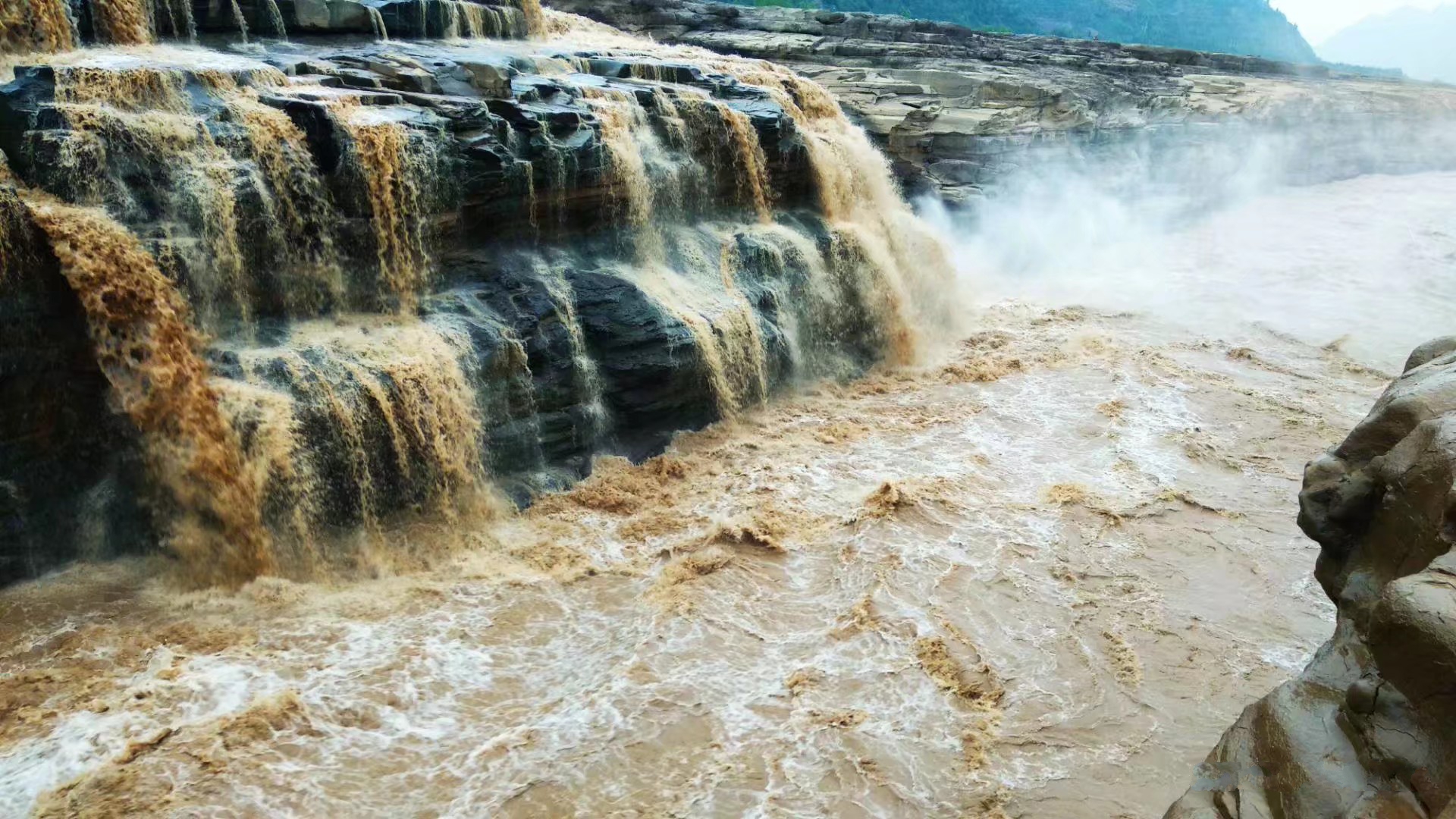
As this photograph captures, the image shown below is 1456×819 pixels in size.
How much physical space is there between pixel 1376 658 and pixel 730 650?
149 inches

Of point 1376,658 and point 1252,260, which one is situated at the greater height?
point 1376,658

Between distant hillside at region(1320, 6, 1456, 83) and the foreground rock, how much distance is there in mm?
88710

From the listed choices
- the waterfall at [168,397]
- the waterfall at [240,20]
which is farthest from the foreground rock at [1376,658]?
the waterfall at [240,20]

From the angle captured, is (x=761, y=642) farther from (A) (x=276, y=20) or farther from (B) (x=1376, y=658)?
(A) (x=276, y=20)

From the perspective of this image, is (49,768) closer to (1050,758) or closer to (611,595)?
(611,595)

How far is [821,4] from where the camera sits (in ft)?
120

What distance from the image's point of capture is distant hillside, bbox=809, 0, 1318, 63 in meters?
41.9

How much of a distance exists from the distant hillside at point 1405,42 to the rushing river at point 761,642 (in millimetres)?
85068

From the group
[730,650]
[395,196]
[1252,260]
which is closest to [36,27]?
[395,196]

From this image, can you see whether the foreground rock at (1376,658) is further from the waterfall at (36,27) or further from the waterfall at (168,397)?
the waterfall at (36,27)

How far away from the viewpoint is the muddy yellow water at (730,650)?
5090 mm

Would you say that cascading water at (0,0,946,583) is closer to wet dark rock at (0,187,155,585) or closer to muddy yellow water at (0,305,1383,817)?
wet dark rock at (0,187,155,585)

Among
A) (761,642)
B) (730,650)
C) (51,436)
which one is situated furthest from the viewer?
(51,436)

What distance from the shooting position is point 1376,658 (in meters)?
3.12
